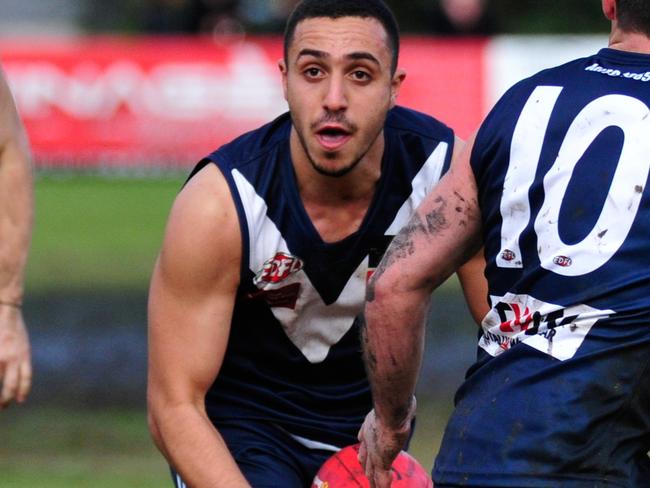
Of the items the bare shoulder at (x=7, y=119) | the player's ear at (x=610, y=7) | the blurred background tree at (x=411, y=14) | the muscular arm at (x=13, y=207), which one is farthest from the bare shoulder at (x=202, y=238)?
the blurred background tree at (x=411, y=14)

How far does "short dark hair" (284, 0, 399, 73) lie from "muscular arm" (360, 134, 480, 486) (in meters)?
1.21

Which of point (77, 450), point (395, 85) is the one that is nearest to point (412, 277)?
point (395, 85)

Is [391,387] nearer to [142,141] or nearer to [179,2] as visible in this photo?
[142,141]

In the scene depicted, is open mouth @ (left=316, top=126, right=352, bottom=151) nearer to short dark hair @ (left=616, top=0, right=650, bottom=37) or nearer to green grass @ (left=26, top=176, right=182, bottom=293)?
short dark hair @ (left=616, top=0, right=650, bottom=37)

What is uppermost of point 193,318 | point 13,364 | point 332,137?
point 332,137

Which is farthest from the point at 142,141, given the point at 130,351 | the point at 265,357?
the point at 265,357

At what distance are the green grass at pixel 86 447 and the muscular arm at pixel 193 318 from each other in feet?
10.5

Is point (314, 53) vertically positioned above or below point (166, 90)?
above

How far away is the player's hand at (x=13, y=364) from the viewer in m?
4.79

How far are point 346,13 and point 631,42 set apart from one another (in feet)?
4.64

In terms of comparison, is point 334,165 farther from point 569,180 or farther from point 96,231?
point 96,231

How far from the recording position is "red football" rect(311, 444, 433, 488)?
Answer: 16.2ft

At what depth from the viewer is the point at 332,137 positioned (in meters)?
4.96

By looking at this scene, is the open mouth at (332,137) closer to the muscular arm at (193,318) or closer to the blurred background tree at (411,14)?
the muscular arm at (193,318)
